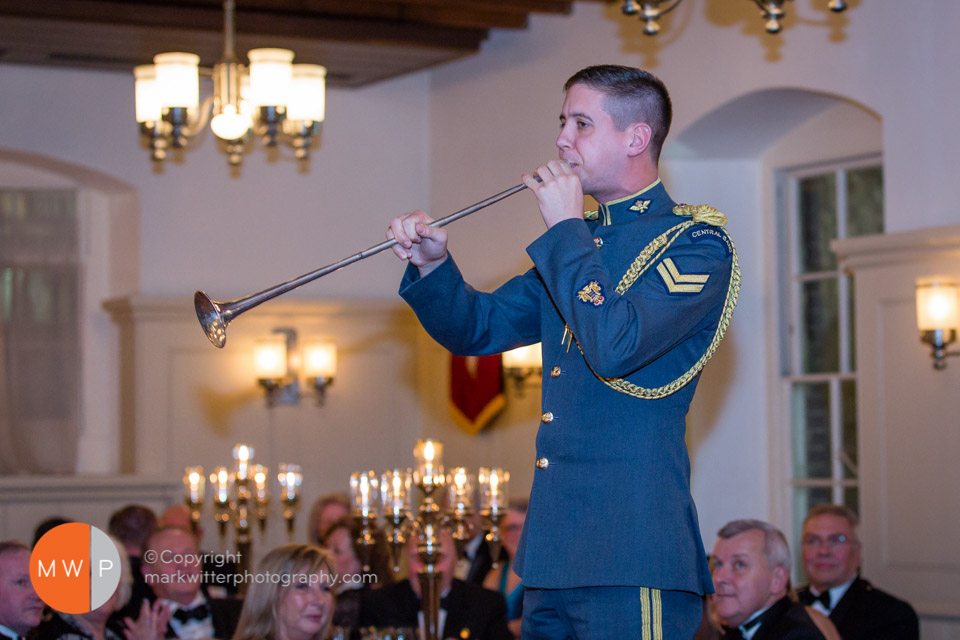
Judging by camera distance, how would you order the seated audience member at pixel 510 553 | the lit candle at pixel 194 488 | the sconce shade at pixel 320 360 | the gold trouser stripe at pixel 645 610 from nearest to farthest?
the gold trouser stripe at pixel 645 610 → the seated audience member at pixel 510 553 → the lit candle at pixel 194 488 → the sconce shade at pixel 320 360

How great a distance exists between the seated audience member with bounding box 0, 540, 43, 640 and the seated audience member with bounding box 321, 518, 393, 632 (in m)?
0.86

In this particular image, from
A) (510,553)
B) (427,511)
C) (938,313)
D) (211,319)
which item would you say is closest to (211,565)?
(510,553)

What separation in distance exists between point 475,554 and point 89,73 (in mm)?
3699

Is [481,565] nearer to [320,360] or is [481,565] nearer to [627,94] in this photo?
[320,360]

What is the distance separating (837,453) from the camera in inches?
267

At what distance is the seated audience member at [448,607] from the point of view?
15.2ft

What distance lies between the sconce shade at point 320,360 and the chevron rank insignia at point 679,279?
5873mm

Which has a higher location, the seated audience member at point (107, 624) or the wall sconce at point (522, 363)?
the wall sconce at point (522, 363)

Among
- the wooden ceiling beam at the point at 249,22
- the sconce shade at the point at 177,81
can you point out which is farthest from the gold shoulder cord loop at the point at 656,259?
the wooden ceiling beam at the point at 249,22

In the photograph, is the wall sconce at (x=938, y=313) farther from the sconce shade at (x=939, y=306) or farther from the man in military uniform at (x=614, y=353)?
the man in military uniform at (x=614, y=353)

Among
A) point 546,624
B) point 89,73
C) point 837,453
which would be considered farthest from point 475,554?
point 546,624

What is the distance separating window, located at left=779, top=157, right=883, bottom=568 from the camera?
6734 millimetres

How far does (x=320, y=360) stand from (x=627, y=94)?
19.1ft

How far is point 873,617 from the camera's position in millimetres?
4879
